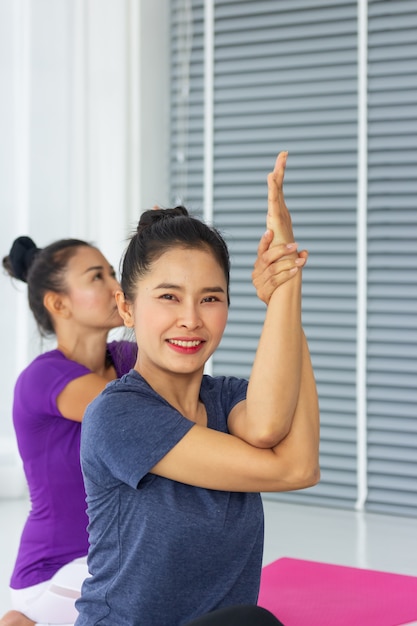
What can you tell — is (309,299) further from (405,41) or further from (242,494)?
(242,494)

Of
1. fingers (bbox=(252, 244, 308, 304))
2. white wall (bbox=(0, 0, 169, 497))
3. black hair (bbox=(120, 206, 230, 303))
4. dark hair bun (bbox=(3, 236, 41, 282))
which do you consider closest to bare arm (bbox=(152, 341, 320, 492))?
fingers (bbox=(252, 244, 308, 304))

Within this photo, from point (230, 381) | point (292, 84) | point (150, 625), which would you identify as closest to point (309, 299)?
point (292, 84)

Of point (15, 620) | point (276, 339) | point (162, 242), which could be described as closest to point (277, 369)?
point (276, 339)

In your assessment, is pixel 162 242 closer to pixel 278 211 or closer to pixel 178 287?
pixel 178 287

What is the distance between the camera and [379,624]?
2361 mm

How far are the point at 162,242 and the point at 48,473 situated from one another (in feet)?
3.40

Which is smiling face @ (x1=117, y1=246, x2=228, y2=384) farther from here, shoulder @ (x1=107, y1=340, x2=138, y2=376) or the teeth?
shoulder @ (x1=107, y1=340, x2=138, y2=376)

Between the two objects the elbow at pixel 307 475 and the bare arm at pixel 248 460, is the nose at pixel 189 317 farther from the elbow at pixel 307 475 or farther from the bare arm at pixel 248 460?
the elbow at pixel 307 475

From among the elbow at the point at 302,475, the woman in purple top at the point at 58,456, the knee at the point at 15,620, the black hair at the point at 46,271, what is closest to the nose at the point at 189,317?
the elbow at the point at 302,475

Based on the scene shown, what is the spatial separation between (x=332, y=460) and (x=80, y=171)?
5.66 feet

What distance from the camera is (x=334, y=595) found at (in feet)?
8.67

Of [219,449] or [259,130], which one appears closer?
[219,449]

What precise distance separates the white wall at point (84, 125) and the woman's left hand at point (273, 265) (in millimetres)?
3028

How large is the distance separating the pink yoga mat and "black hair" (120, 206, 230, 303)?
1.21m
